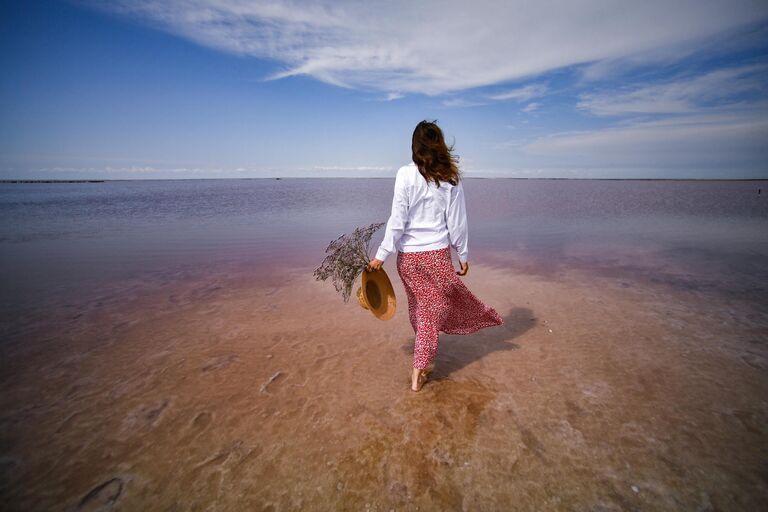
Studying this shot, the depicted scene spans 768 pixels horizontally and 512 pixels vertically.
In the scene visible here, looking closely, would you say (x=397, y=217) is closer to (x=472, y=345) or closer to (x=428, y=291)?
(x=428, y=291)

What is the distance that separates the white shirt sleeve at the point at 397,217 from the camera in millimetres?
3148

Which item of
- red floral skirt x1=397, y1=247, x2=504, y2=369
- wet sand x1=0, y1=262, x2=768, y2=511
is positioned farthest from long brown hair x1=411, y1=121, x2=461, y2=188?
wet sand x1=0, y1=262, x2=768, y2=511

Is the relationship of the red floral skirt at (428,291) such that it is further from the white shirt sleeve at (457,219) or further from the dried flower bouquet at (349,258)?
the dried flower bouquet at (349,258)

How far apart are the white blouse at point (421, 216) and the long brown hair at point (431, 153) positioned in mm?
75

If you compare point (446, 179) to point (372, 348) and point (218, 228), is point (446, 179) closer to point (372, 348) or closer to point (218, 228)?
point (372, 348)

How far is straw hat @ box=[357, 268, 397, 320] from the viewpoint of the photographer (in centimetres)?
355

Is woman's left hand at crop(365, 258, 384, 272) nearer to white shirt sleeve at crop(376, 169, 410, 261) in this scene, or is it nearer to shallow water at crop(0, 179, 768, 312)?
white shirt sleeve at crop(376, 169, 410, 261)

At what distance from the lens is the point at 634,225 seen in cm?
1548

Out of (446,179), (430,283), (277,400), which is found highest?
(446,179)

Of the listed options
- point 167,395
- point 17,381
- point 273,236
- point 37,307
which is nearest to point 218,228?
point 273,236

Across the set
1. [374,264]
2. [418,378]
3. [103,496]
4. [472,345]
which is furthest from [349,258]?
[103,496]

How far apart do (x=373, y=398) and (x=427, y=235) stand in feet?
5.81

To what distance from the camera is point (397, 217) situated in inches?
126

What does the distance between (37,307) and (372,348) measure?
6.06 metres
